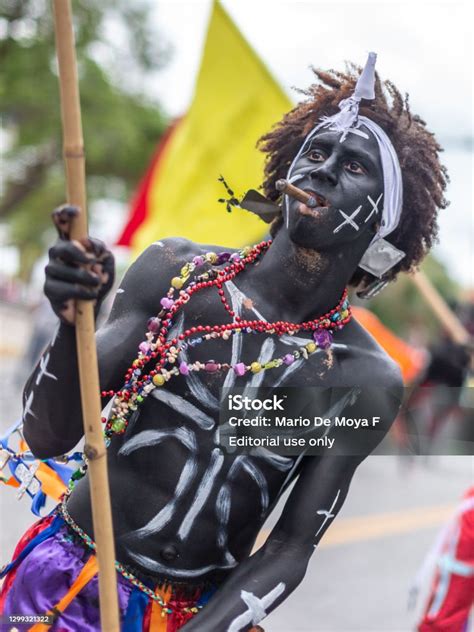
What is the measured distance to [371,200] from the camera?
215 centimetres

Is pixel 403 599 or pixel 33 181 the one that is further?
pixel 33 181

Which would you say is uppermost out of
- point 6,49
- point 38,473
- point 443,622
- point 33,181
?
point 33,181

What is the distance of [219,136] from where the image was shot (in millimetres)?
6426

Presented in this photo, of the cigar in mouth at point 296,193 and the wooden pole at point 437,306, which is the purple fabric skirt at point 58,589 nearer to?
the cigar in mouth at point 296,193

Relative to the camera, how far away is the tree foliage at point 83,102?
19.1 metres

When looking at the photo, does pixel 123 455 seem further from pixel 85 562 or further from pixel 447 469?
pixel 447 469

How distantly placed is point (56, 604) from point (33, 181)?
2456 centimetres

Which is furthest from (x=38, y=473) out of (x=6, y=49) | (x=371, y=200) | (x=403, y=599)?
(x=6, y=49)

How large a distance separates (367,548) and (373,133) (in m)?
5.10

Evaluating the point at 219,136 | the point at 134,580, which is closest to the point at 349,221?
the point at 134,580

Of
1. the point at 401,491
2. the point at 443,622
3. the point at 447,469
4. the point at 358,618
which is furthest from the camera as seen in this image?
the point at 447,469

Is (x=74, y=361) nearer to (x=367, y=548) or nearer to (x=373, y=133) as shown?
(x=373, y=133)

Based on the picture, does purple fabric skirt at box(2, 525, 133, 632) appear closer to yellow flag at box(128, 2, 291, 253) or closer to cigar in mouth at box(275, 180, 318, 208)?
cigar in mouth at box(275, 180, 318, 208)

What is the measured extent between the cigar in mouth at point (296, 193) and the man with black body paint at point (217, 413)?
0.05ft
